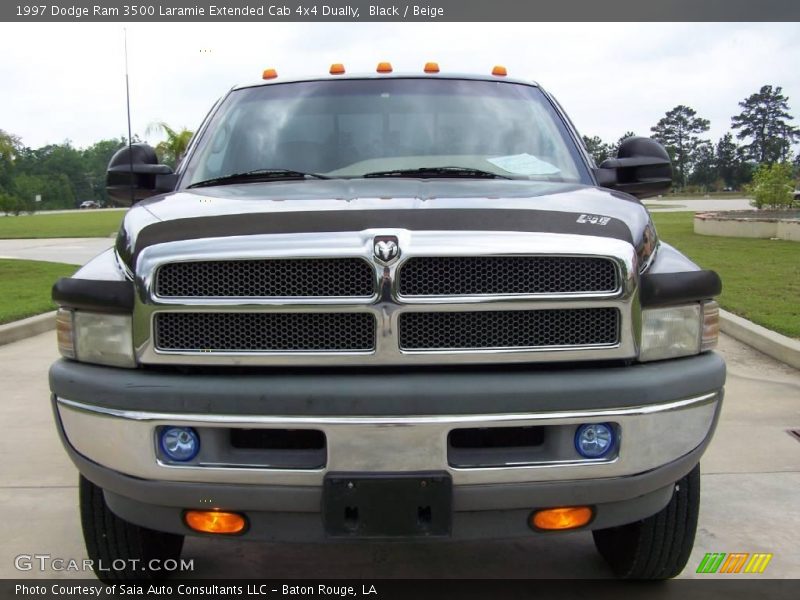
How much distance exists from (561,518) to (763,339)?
5441 millimetres

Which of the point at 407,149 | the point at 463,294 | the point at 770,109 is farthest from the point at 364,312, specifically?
the point at 770,109

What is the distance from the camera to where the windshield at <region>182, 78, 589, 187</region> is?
11.8 feet

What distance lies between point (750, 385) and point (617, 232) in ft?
13.7

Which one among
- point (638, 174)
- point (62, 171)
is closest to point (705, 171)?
point (62, 171)

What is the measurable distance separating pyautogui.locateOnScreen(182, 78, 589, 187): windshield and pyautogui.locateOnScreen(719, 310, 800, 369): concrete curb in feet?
12.5

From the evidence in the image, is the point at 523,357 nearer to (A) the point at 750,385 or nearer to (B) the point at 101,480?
(B) the point at 101,480

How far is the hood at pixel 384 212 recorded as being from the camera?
257 centimetres

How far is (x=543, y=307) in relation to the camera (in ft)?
8.23

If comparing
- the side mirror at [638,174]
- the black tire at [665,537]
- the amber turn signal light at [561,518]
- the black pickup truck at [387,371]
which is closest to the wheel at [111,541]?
the black pickup truck at [387,371]

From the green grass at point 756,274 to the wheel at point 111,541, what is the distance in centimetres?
604

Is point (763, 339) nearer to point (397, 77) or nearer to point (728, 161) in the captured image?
point (397, 77)

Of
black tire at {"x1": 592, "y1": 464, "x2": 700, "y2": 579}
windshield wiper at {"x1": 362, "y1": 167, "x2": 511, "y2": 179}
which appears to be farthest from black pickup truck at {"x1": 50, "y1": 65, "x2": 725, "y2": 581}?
windshield wiper at {"x1": 362, "y1": 167, "x2": 511, "y2": 179}

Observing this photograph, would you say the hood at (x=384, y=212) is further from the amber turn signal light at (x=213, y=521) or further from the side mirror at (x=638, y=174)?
the amber turn signal light at (x=213, y=521)

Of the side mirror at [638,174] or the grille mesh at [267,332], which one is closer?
the grille mesh at [267,332]
